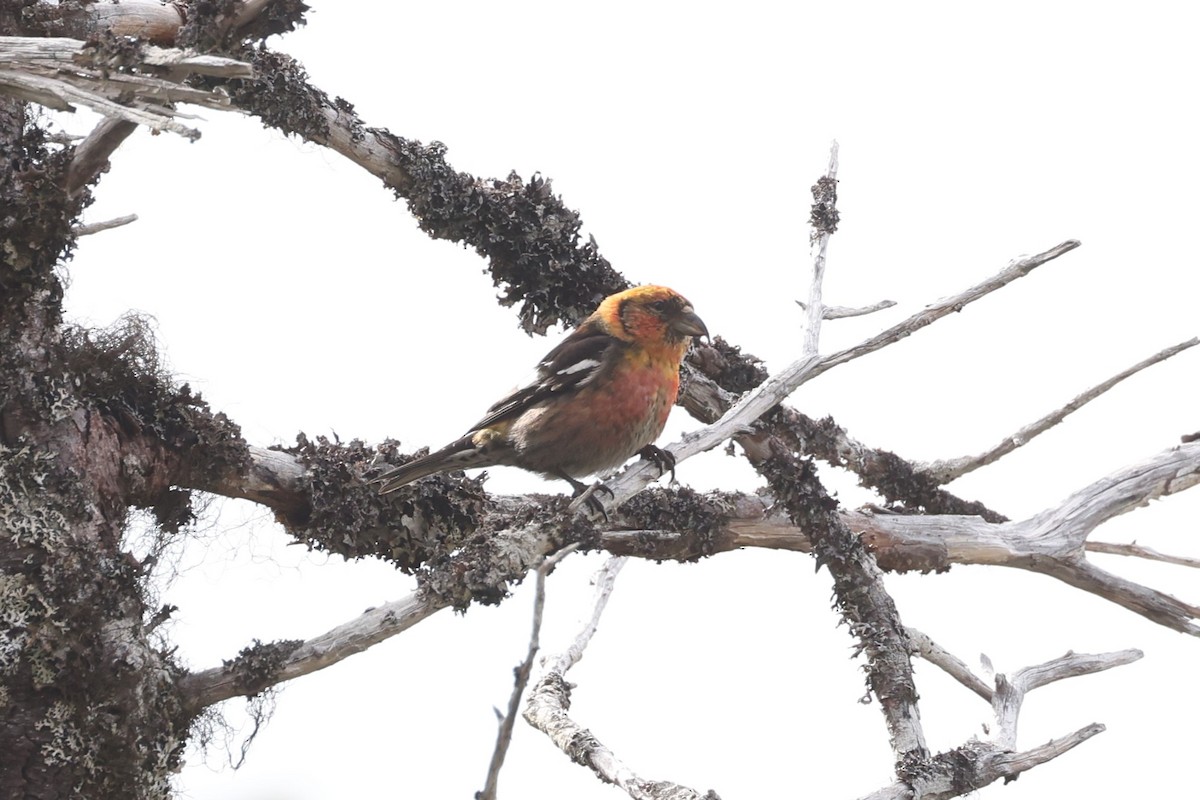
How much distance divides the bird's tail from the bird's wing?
0.49 ft

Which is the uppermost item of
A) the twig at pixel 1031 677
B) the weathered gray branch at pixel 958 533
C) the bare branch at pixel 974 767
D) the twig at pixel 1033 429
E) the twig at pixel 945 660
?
the twig at pixel 1033 429

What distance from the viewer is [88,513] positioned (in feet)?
12.1

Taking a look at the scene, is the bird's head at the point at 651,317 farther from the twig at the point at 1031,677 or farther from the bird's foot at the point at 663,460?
the twig at the point at 1031,677

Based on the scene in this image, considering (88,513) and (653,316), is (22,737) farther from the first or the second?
(653,316)

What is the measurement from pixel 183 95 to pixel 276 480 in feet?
5.58

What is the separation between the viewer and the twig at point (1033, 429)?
18.4 ft

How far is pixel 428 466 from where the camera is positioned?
4.46 metres

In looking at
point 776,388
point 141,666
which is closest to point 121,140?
point 141,666

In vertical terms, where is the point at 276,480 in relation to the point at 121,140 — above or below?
below

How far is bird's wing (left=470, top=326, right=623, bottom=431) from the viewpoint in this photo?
15.5 feet

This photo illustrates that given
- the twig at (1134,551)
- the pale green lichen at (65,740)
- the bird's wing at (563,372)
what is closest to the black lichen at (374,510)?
the bird's wing at (563,372)

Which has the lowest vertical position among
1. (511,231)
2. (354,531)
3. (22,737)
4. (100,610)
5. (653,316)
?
(22,737)

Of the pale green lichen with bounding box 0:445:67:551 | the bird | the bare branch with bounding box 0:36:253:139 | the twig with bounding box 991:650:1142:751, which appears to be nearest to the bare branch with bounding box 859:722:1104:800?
the twig with bounding box 991:650:1142:751

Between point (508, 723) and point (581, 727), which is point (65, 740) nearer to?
point (581, 727)
